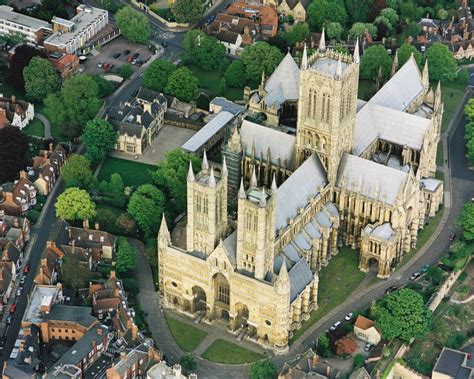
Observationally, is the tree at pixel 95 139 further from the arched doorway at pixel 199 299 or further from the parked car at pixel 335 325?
the parked car at pixel 335 325

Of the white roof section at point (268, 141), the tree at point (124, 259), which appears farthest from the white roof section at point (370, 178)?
the tree at point (124, 259)

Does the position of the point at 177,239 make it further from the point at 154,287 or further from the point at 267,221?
the point at 267,221

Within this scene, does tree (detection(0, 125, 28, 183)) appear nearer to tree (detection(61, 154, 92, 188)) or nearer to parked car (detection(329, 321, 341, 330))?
tree (detection(61, 154, 92, 188))

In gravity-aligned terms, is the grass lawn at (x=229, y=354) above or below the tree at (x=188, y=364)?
below

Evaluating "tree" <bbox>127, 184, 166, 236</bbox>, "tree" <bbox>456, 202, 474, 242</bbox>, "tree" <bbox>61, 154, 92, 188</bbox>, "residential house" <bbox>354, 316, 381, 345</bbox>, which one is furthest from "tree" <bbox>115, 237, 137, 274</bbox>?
"tree" <bbox>456, 202, 474, 242</bbox>

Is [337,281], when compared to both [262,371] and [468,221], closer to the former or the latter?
[468,221]

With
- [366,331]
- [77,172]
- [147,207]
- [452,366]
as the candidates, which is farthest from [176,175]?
[452,366]
